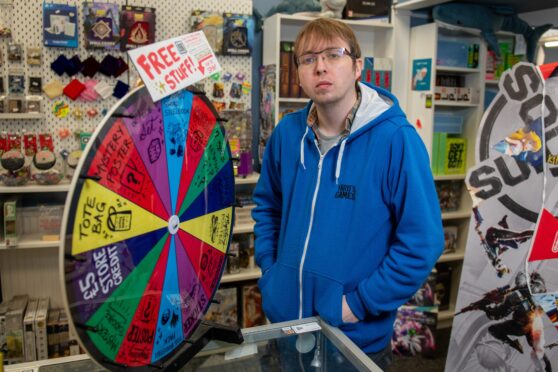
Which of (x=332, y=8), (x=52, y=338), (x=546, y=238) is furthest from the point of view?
(x=332, y=8)

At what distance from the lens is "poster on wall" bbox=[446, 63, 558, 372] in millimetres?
2021

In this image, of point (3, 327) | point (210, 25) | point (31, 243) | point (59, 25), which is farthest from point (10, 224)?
point (210, 25)

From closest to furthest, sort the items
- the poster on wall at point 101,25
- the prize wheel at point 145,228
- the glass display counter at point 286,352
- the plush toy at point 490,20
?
the prize wheel at point 145,228 → the glass display counter at point 286,352 → the poster on wall at point 101,25 → the plush toy at point 490,20

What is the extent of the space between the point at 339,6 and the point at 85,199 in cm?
275

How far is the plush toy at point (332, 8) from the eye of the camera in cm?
311

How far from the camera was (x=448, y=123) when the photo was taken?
3418mm

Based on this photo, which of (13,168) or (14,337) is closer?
(13,168)

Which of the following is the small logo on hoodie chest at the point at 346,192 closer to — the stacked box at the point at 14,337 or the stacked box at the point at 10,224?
the stacked box at the point at 10,224

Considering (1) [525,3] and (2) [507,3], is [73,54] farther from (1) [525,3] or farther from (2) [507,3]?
(1) [525,3]

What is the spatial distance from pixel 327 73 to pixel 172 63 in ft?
1.95

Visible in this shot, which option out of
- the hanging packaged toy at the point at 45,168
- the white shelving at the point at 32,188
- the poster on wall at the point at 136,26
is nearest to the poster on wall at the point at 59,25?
the poster on wall at the point at 136,26

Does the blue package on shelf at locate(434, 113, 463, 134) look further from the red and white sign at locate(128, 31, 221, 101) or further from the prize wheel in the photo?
the red and white sign at locate(128, 31, 221, 101)

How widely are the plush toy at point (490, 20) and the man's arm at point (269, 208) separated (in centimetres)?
196

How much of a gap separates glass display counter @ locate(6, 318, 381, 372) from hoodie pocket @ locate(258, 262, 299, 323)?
17 centimetres
